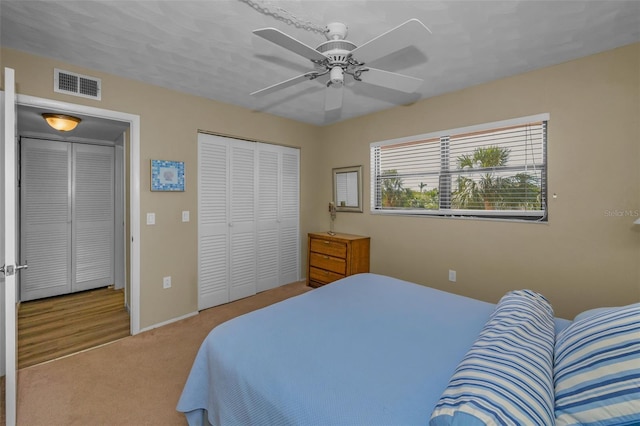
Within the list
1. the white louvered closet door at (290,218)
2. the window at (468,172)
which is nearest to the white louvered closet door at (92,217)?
the white louvered closet door at (290,218)

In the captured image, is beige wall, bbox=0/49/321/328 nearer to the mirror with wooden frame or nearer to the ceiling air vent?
the ceiling air vent

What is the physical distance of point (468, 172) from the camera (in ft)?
10.2

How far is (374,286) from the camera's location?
2.25 m

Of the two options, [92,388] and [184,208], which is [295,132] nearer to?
[184,208]

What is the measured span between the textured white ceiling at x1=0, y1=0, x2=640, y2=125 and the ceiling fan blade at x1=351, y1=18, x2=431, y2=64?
39 centimetres

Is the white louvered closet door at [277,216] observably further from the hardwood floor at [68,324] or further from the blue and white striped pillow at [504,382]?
the blue and white striped pillow at [504,382]

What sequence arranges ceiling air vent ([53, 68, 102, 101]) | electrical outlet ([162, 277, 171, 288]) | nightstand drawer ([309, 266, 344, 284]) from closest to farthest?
ceiling air vent ([53, 68, 102, 101]), electrical outlet ([162, 277, 171, 288]), nightstand drawer ([309, 266, 344, 284])

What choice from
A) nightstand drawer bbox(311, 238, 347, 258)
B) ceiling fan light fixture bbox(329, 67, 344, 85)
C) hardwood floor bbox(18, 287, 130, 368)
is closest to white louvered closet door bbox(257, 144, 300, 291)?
nightstand drawer bbox(311, 238, 347, 258)

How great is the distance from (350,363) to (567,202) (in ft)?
8.08

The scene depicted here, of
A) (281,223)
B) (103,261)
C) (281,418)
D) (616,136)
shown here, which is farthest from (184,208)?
(616,136)

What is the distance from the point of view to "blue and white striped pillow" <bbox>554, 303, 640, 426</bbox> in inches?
30.9

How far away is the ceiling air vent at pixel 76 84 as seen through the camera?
2422mm

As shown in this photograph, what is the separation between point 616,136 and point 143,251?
4.25 metres

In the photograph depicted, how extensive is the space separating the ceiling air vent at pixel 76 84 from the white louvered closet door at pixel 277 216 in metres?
1.83
